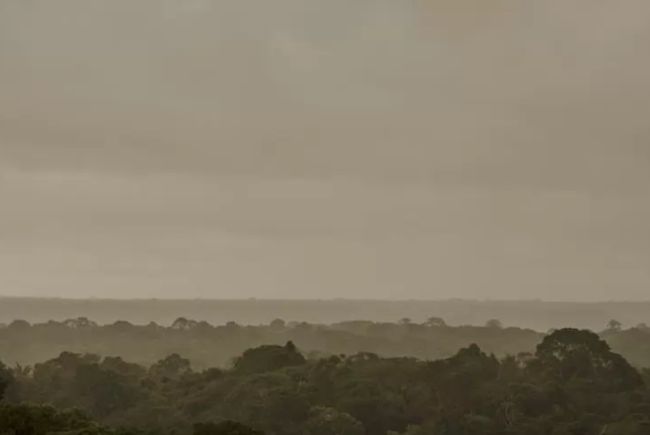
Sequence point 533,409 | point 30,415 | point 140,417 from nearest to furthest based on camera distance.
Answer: point 30,415, point 140,417, point 533,409

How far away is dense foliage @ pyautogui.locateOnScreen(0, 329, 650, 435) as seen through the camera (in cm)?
7094

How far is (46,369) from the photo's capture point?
90188mm

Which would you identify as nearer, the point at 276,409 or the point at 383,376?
the point at 276,409

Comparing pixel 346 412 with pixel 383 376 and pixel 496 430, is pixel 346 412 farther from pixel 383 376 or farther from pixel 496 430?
pixel 383 376

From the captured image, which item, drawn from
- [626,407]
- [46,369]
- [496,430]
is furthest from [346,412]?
[46,369]

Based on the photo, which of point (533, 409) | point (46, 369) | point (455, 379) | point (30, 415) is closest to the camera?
point (30, 415)

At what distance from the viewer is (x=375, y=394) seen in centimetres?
7688

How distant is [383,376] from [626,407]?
64.8ft

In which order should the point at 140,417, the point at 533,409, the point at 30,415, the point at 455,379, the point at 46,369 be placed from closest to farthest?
the point at 30,415
the point at 140,417
the point at 533,409
the point at 455,379
the point at 46,369

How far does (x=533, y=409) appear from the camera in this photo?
7694cm

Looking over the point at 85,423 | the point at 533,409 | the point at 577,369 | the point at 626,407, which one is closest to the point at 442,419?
the point at 533,409

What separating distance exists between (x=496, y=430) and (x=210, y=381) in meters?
25.3

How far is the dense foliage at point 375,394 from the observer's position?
233ft

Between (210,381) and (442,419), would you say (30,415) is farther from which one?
(210,381)
